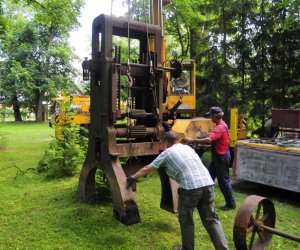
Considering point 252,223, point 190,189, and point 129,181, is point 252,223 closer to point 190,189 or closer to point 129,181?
point 190,189

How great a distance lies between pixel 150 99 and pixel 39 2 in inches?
461

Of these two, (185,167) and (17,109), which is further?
(17,109)

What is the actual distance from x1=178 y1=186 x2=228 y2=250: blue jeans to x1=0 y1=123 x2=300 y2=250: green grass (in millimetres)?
570

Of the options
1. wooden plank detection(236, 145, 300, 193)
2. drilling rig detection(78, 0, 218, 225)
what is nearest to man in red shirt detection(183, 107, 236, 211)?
drilling rig detection(78, 0, 218, 225)

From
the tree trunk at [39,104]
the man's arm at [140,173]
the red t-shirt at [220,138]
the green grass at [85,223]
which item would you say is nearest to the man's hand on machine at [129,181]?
the man's arm at [140,173]

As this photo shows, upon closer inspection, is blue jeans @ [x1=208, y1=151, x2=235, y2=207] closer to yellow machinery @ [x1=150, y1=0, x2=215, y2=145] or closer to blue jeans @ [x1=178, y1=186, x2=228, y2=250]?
blue jeans @ [x1=178, y1=186, x2=228, y2=250]

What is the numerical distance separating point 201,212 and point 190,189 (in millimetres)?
447

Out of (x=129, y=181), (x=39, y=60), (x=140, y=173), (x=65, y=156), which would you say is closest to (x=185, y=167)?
(x=140, y=173)

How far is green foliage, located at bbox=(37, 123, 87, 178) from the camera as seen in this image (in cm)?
952

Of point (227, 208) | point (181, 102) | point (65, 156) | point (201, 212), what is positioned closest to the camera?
point (201, 212)

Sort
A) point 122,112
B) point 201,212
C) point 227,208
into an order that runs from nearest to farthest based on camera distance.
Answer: point 201,212 → point 122,112 → point 227,208

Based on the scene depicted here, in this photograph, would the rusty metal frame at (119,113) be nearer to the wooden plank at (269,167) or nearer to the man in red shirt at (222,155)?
the man in red shirt at (222,155)

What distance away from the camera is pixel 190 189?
4672 mm

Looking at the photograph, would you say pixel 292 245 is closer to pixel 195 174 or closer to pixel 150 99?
pixel 195 174
